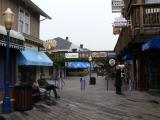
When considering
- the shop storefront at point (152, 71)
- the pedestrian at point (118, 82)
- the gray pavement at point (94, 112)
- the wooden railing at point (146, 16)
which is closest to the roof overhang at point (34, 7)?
the wooden railing at point (146, 16)

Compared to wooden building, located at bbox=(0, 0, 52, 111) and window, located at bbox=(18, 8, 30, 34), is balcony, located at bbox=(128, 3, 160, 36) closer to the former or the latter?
wooden building, located at bbox=(0, 0, 52, 111)

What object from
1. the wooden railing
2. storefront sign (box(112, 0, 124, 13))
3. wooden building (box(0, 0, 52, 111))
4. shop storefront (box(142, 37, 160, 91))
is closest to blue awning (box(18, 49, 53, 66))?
wooden building (box(0, 0, 52, 111))

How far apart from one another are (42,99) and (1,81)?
2.12 metres

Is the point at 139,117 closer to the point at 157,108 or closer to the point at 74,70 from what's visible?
the point at 157,108

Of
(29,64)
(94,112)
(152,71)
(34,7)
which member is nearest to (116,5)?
(152,71)

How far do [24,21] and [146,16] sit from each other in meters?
6.85

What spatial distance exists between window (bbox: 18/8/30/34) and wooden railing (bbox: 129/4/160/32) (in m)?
6.19

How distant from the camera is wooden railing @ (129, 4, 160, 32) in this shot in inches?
733

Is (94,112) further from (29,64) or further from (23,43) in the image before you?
(29,64)

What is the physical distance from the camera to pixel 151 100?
16609 mm

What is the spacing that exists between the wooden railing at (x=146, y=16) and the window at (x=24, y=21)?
6.19 meters

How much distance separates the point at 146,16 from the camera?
18.9m

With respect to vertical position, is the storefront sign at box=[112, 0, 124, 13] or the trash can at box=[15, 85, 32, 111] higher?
the storefront sign at box=[112, 0, 124, 13]

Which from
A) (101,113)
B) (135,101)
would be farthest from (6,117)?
(135,101)
